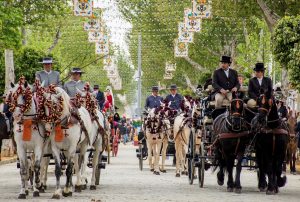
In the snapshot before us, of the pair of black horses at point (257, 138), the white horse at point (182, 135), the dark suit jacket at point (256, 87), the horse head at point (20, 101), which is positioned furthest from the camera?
the white horse at point (182, 135)

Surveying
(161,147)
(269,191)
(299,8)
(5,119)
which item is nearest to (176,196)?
(269,191)

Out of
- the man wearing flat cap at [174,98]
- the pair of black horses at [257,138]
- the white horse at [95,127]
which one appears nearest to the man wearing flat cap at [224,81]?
the pair of black horses at [257,138]

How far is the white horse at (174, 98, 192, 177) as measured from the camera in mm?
28448

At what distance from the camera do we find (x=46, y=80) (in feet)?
70.6

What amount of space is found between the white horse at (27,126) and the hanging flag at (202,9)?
2806 centimetres

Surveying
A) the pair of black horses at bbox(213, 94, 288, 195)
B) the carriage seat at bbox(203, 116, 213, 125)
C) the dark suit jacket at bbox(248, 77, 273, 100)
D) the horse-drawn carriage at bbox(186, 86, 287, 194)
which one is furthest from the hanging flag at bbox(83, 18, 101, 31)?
the pair of black horses at bbox(213, 94, 288, 195)

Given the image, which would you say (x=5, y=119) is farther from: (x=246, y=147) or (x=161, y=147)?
(x=161, y=147)

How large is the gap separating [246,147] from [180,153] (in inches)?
315

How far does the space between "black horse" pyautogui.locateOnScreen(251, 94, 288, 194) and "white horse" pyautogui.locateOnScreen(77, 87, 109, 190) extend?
362 cm

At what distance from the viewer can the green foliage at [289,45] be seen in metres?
31.9

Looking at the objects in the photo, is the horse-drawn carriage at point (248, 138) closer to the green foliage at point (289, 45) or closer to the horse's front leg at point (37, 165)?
the horse's front leg at point (37, 165)

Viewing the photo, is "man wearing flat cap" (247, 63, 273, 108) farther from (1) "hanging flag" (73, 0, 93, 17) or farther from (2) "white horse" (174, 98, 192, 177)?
(1) "hanging flag" (73, 0, 93, 17)

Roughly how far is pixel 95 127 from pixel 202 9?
2508cm

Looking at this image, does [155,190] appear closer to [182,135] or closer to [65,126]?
[65,126]
